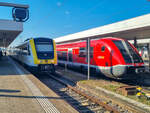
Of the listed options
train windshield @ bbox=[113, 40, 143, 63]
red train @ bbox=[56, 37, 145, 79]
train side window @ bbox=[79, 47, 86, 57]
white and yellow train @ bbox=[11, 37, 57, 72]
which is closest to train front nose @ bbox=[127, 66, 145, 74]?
red train @ bbox=[56, 37, 145, 79]

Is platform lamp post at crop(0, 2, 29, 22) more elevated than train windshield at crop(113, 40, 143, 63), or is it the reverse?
platform lamp post at crop(0, 2, 29, 22)

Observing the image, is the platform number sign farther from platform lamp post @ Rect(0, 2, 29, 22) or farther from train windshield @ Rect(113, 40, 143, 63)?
train windshield @ Rect(113, 40, 143, 63)

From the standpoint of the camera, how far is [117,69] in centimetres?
919

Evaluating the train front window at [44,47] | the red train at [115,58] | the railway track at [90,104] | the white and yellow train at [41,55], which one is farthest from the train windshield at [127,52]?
the train front window at [44,47]

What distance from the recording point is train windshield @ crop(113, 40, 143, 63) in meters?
9.31

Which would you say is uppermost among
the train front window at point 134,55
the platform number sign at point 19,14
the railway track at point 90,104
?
the platform number sign at point 19,14

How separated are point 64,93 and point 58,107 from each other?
3193mm

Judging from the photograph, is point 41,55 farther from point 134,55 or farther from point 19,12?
point 134,55

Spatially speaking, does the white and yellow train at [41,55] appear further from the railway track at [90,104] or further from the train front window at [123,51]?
the train front window at [123,51]

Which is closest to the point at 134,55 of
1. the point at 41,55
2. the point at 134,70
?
the point at 134,70

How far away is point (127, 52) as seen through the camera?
962 cm

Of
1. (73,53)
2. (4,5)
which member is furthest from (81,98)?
(73,53)

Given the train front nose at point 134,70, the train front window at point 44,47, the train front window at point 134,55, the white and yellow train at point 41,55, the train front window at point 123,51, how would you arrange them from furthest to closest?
the train front window at point 44,47
the white and yellow train at point 41,55
the train front window at point 134,55
the train front window at point 123,51
the train front nose at point 134,70

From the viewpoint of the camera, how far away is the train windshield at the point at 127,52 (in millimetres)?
9306
